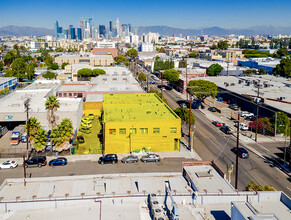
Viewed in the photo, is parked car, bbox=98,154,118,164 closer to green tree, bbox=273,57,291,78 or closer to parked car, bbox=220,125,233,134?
parked car, bbox=220,125,233,134

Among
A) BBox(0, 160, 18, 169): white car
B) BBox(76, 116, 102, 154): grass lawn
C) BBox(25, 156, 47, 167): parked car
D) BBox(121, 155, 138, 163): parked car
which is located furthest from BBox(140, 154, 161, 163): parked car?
BBox(0, 160, 18, 169): white car

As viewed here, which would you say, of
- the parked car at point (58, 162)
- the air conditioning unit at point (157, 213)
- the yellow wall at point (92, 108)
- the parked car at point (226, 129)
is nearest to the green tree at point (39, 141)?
the parked car at point (58, 162)

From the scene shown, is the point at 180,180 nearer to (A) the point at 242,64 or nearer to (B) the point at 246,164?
(B) the point at 246,164

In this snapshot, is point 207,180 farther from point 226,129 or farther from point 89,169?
point 226,129

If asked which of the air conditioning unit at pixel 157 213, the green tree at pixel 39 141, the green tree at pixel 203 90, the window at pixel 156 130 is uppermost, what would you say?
the green tree at pixel 203 90

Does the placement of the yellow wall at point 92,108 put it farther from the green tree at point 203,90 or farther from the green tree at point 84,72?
the green tree at point 84,72

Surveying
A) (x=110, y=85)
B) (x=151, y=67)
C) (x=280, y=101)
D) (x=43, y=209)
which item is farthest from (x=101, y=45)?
(x=43, y=209)

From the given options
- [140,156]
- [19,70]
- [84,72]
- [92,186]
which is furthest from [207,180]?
[19,70]
